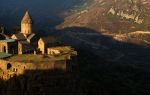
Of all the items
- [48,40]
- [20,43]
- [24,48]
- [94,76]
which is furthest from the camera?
[94,76]

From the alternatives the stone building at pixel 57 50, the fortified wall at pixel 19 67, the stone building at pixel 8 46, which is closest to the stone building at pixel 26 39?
the stone building at pixel 8 46

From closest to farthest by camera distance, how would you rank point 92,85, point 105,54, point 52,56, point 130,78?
point 52,56 < point 92,85 < point 130,78 < point 105,54

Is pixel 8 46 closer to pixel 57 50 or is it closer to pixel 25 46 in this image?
pixel 25 46

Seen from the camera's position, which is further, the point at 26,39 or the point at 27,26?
the point at 27,26

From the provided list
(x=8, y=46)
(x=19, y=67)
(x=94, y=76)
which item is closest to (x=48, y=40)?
(x=8, y=46)

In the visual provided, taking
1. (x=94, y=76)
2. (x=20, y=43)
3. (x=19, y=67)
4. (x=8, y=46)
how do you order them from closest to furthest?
(x=19, y=67) < (x=8, y=46) < (x=20, y=43) < (x=94, y=76)

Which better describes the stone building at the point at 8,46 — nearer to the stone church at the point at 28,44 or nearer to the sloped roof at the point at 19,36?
the stone church at the point at 28,44

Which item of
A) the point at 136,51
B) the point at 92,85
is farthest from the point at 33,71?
the point at 136,51

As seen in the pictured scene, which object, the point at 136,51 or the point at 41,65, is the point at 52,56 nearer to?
the point at 41,65

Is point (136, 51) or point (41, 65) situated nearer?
point (41, 65)
